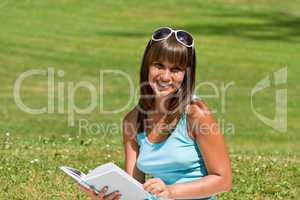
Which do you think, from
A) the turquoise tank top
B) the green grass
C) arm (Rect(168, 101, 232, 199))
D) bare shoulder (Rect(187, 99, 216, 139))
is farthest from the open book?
the green grass

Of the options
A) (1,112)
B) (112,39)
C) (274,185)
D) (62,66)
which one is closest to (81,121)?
(1,112)

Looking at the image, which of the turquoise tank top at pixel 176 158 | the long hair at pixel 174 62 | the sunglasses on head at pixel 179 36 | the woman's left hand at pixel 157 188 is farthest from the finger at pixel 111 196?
the sunglasses on head at pixel 179 36

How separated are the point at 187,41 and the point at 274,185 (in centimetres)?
340

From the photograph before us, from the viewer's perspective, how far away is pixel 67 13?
3078 cm

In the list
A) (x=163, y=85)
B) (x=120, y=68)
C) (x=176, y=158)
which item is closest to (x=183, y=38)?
(x=163, y=85)

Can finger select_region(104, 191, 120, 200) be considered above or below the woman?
below

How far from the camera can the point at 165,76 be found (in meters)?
4.78

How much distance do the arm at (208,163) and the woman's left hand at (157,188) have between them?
1.6 inches

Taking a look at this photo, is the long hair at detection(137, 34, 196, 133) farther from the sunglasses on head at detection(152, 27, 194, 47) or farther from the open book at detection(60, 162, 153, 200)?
the open book at detection(60, 162, 153, 200)

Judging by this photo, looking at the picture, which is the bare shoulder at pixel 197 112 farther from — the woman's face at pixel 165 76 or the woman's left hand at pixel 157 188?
the woman's left hand at pixel 157 188

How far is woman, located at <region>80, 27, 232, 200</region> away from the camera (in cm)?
470

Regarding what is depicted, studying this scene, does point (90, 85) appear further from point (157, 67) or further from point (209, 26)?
point (157, 67)

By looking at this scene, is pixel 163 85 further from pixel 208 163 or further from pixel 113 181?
pixel 113 181

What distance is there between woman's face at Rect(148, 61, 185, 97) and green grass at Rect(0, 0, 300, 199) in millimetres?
2677
